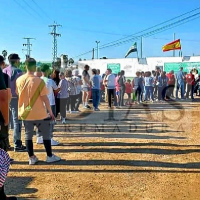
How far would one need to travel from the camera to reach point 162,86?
607 inches

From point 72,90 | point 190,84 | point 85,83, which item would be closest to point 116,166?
point 72,90

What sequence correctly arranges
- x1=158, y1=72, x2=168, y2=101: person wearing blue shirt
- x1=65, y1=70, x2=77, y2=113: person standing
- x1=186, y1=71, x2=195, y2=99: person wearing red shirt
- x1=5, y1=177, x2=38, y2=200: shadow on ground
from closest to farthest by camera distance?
x1=5, y1=177, x2=38, y2=200: shadow on ground, x1=65, y1=70, x2=77, y2=113: person standing, x1=158, y1=72, x2=168, y2=101: person wearing blue shirt, x1=186, y1=71, x2=195, y2=99: person wearing red shirt

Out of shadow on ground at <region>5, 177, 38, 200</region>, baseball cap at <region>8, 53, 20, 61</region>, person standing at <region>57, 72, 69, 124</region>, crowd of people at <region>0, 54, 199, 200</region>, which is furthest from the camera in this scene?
person standing at <region>57, 72, 69, 124</region>

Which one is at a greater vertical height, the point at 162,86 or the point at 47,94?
the point at 162,86

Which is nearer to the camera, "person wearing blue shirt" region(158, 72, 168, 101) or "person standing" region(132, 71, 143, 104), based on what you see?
"person standing" region(132, 71, 143, 104)

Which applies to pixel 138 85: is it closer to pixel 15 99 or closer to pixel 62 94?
pixel 62 94

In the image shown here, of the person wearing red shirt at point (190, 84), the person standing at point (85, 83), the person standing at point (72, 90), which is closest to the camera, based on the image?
the person standing at point (72, 90)

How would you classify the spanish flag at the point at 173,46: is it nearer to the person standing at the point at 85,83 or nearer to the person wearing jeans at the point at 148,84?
the person wearing jeans at the point at 148,84

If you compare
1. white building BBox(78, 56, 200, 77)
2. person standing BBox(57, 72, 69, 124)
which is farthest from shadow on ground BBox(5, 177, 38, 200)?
white building BBox(78, 56, 200, 77)

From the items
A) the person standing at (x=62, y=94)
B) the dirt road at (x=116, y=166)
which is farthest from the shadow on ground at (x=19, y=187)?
the person standing at (x=62, y=94)

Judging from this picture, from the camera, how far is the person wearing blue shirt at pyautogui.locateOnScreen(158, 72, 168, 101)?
15.3 metres

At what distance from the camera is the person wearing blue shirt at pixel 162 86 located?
15.3 m

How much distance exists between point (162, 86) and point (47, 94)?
1139 cm

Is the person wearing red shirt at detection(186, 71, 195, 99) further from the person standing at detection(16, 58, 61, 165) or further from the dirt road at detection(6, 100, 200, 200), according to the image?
the person standing at detection(16, 58, 61, 165)
